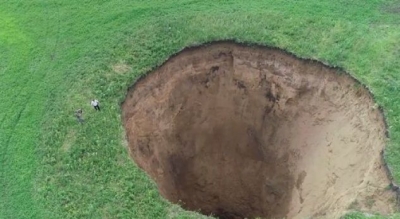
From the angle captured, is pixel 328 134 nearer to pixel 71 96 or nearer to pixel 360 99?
pixel 360 99

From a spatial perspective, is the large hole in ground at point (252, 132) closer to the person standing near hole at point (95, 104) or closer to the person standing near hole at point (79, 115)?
the person standing near hole at point (95, 104)

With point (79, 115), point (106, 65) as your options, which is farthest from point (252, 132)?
point (79, 115)

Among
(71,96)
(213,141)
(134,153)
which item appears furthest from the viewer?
(213,141)

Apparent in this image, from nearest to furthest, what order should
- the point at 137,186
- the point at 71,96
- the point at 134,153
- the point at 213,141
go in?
the point at 137,186, the point at 134,153, the point at 71,96, the point at 213,141

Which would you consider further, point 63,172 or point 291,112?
point 291,112

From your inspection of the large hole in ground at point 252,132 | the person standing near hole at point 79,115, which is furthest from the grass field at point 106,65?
the large hole in ground at point 252,132

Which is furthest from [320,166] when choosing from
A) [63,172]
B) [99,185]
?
[63,172]
